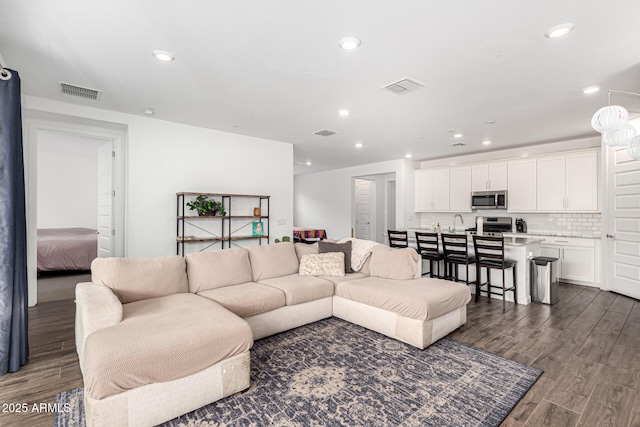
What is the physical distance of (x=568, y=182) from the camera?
5.62 m

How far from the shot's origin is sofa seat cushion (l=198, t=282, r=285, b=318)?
2.90 m

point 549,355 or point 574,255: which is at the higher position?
point 574,255

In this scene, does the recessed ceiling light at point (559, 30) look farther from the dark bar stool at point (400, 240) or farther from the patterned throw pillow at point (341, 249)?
the dark bar stool at point (400, 240)

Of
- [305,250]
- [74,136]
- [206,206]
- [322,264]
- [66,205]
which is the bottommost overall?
[322,264]

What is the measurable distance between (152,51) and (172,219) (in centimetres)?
276

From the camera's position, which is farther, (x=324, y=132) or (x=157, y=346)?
(x=324, y=132)

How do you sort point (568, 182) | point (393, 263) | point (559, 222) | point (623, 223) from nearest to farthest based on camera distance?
point (393, 263)
point (623, 223)
point (568, 182)
point (559, 222)

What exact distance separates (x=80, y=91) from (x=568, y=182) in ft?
24.7

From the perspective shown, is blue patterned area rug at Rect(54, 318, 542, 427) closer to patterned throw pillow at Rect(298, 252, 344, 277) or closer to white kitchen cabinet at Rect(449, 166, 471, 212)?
patterned throw pillow at Rect(298, 252, 344, 277)

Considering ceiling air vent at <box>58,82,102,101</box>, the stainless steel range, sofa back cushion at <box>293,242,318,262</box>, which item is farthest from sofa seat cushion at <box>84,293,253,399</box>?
the stainless steel range

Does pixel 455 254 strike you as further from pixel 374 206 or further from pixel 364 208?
pixel 364 208

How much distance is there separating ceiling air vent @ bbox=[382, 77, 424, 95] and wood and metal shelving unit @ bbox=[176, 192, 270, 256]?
295 cm

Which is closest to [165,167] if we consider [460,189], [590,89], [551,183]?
[590,89]

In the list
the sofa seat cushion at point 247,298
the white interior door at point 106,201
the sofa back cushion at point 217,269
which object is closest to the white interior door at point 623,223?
the sofa seat cushion at point 247,298
